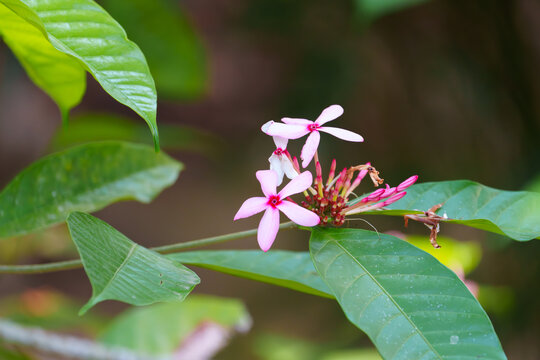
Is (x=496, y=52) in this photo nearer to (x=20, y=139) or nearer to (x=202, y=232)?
(x=202, y=232)

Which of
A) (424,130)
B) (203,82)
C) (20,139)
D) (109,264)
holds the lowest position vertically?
(20,139)

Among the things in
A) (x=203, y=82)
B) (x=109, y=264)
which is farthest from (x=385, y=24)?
(x=109, y=264)

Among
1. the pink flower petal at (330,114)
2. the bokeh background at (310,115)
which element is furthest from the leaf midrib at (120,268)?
the bokeh background at (310,115)

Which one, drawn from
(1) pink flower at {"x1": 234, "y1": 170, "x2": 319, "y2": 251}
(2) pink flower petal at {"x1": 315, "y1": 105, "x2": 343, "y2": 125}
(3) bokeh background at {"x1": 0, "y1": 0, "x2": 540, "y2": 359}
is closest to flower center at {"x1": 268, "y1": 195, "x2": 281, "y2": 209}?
(1) pink flower at {"x1": 234, "y1": 170, "x2": 319, "y2": 251}

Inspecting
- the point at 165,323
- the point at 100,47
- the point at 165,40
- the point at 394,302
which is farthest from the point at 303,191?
the point at 165,40

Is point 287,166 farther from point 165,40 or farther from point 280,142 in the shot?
point 165,40
